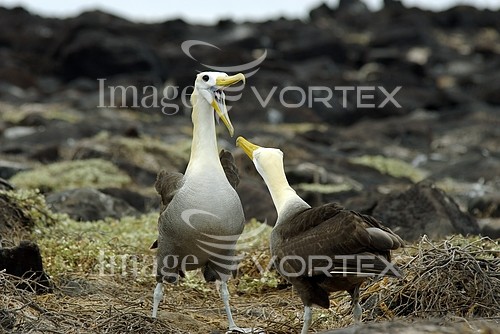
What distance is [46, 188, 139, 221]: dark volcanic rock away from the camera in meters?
10.9

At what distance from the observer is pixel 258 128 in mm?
25531

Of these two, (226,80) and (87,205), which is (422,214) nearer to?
(226,80)

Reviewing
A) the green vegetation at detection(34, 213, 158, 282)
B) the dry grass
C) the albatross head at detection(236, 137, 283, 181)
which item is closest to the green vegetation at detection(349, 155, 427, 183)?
the green vegetation at detection(34, 213, 158, 282)

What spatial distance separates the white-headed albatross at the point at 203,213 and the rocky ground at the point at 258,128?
408mm

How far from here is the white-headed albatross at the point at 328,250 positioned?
229 inches

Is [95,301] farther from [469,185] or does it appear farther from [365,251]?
[469,185]

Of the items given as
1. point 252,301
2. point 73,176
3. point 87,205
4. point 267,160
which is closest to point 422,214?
point 252,301

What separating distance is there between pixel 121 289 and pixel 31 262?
0.88 meters

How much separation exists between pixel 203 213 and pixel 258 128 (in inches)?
746

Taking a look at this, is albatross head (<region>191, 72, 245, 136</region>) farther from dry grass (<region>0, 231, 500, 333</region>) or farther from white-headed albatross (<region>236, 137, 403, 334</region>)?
dry grass (<region>0, 231, 500, 333</region>)

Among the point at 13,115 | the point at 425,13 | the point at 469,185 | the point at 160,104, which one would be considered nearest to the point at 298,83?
the point at 160,104

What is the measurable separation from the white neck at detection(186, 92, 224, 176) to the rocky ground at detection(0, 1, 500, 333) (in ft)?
3.52

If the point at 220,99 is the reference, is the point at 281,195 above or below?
below

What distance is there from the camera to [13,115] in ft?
83.3
